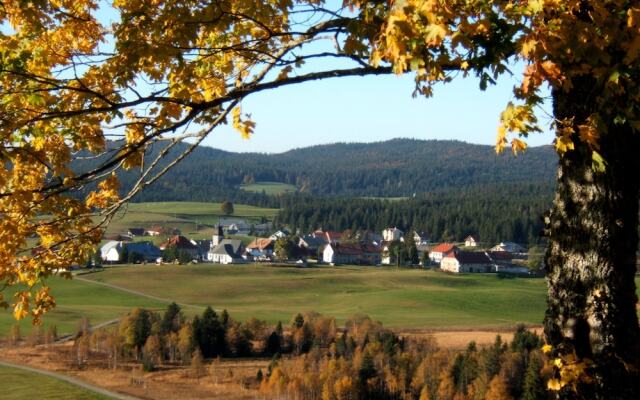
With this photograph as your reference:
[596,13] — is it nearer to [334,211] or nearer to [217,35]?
[217,35]

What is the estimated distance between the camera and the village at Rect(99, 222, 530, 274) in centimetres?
11400

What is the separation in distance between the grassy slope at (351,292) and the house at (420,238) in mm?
50955

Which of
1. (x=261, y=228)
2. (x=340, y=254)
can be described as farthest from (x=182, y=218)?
(x=340, y=254)

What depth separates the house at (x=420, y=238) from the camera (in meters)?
156

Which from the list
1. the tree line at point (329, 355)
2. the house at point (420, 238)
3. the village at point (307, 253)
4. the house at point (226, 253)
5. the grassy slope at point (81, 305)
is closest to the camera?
the tree line at point (329, 355)

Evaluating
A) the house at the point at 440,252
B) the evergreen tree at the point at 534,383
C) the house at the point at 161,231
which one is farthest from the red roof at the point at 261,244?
the evergreen tree at the point at 534,383

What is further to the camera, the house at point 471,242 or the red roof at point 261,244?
the house at point 471,242

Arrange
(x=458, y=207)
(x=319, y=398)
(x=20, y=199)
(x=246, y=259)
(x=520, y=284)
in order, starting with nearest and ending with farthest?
(x=20, y=199)
(x=319, y=398)
(x=520, y=284)
(x=246, y=259)
(x=458, y=207)

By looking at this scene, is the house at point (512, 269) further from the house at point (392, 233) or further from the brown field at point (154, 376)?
the brown field at point (154, 376)

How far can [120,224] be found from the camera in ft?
525

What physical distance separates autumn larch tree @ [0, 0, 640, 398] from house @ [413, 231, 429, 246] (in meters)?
148

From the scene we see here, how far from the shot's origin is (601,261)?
5.40 m

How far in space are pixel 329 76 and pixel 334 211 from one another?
176 meters

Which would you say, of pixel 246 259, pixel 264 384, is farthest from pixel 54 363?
pixel 246 259
